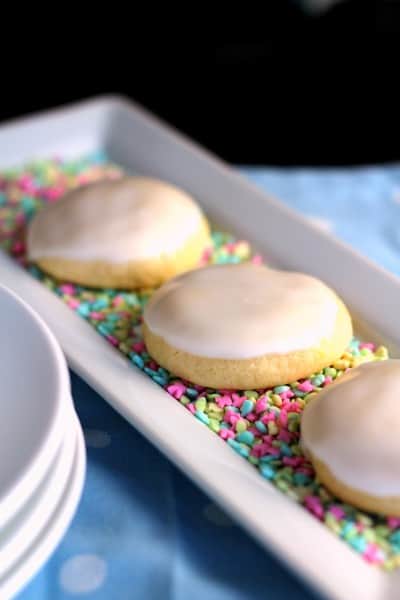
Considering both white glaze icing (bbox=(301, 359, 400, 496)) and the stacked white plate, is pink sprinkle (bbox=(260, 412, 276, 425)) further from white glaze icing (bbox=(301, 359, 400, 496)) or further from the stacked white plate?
the stacked white plate

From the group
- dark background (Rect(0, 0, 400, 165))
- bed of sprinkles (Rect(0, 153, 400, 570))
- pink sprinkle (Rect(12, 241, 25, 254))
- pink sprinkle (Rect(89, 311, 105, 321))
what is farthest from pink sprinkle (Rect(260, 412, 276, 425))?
dark background (Rect(0, 0, 400, 165))

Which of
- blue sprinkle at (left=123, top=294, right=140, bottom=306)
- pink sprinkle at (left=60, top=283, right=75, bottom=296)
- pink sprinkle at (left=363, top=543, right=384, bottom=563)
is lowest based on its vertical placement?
pink sprinkle at (left=60, top=283, right=75, bottom=296)

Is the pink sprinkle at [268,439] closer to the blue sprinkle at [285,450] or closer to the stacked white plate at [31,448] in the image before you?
the blue sprinkle at [285,450]

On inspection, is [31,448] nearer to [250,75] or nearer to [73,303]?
[73,303]

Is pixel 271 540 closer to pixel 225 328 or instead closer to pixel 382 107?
pixel 225 328

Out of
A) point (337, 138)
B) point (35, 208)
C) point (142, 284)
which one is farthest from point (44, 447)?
point (337, 138)

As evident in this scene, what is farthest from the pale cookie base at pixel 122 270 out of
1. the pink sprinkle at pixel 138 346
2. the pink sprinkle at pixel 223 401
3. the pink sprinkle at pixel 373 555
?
the pink sprinkle at pixel 373 555
